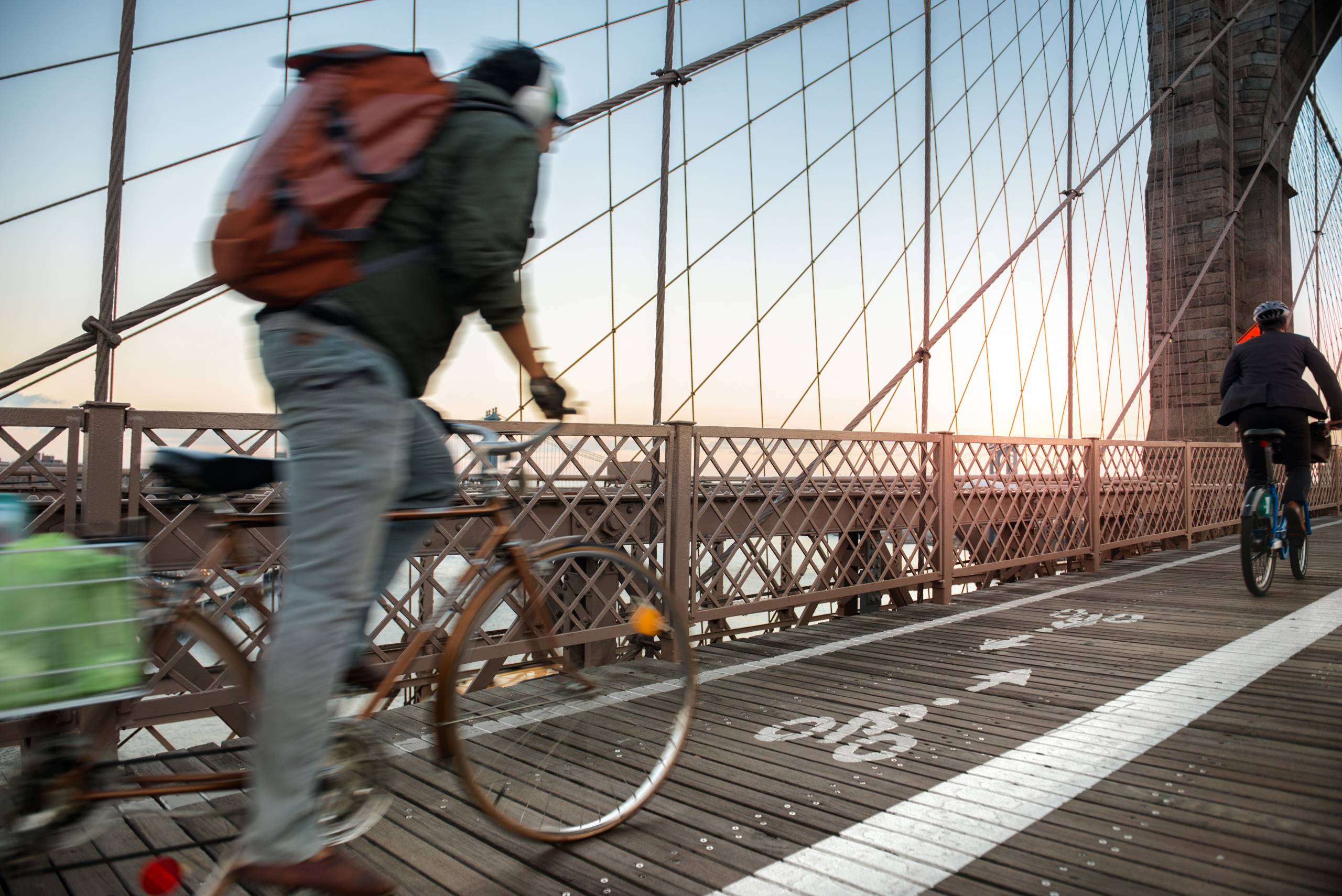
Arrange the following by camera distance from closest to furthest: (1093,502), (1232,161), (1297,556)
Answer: (1297,556)
(1093,502)
(1232,161)

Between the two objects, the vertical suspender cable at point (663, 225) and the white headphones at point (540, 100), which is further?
the vertical suspender cable at point (663, 225)

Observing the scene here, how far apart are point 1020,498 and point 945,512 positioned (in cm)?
96

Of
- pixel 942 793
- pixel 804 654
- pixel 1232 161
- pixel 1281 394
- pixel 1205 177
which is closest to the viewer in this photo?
pixel 942 793

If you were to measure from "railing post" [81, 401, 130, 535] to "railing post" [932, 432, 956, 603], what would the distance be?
2.73 metres

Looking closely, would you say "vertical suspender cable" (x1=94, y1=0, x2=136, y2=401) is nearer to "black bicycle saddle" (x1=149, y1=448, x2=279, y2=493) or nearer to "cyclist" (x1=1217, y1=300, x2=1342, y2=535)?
"black bicycle saddle" (x1=149, y1=448, x2=279, y2=493)

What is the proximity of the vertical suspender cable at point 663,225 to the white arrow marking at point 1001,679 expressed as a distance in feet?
4.32

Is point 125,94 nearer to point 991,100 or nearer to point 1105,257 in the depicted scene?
point 991,100

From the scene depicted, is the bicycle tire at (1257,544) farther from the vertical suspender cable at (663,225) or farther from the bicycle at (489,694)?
the bicycle at (489,694)

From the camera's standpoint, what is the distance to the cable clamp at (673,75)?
3240 millimetres

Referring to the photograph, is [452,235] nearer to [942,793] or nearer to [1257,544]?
[942,793]

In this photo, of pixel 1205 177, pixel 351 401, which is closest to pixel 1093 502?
pixel 351 401

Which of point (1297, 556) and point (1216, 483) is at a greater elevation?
point (1216, 483)

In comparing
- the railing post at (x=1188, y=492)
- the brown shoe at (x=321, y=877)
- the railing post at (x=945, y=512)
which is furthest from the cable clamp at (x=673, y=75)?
the railing post at (x=1188, y=492)

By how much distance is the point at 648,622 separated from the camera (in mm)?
1254
